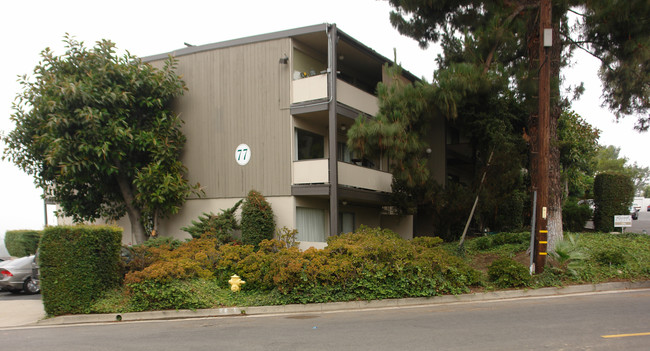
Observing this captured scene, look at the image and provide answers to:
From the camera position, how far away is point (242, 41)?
55.7 ft

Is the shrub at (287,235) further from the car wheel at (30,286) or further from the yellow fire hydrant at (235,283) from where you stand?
the car wheel at (30,286)

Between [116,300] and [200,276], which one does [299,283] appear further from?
[116,300]

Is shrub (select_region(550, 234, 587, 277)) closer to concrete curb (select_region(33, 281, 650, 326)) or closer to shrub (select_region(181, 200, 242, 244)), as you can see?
concrete curb (select_region(33, 281, 650, 326))

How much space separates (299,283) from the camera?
1125cm

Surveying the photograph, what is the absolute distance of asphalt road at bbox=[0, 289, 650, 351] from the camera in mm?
7039

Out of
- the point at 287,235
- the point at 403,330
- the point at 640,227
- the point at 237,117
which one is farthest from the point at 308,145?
the point at 640,227

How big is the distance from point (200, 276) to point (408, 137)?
7260mm

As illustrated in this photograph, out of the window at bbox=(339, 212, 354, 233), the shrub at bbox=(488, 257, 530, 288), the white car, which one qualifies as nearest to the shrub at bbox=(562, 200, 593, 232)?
the window at bbox=(339, 212, 354, 233)

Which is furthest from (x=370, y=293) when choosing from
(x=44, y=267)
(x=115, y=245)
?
(x=44, y=267)

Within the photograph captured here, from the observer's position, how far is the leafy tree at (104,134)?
15625 millimetres

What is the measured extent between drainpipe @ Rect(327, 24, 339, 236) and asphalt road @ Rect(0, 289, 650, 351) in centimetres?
519

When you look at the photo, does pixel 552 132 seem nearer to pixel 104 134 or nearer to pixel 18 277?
pixel 104 134

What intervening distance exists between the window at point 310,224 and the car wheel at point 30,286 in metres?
9.07

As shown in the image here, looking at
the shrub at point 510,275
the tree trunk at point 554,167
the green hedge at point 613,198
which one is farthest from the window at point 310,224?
the green hedge at point 613,198
